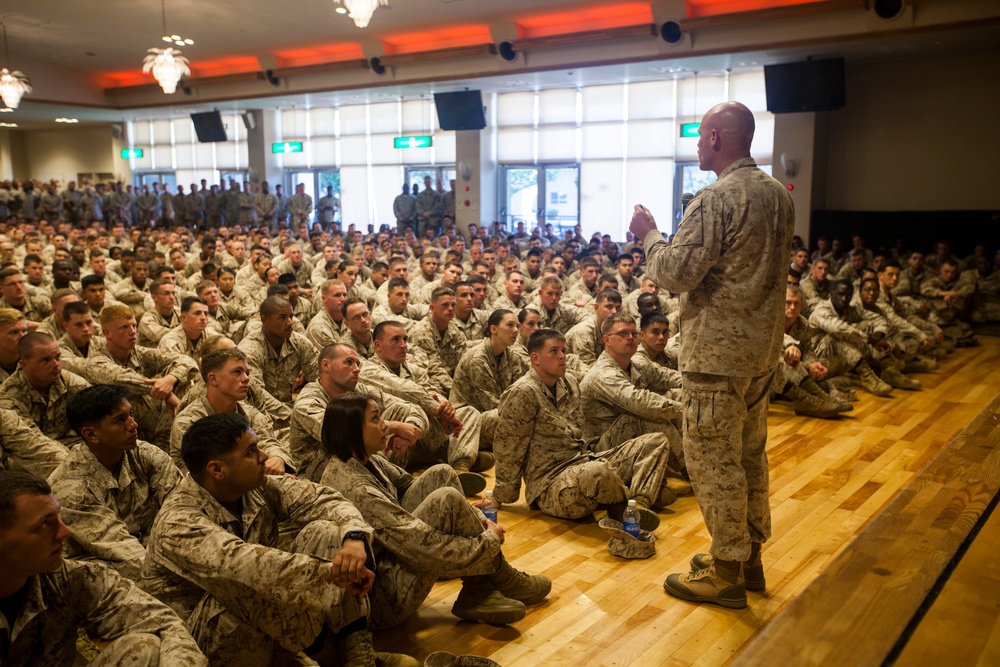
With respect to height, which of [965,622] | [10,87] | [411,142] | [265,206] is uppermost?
[10,87]

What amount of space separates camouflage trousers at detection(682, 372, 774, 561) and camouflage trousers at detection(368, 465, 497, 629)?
0.84m

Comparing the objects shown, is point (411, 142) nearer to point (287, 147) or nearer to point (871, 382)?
point (287, 147)

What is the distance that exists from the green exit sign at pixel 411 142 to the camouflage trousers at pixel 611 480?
14433mm

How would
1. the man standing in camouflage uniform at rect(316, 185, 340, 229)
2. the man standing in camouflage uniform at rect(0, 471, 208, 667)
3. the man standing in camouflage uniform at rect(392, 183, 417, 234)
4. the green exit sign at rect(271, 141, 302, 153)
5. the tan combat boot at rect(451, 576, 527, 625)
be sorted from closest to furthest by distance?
the man standing in camouflage uniform at rect(0, 471, 208, 667), the tan combat boot at rect(451, 576, 527, 625), the man standing in camouflage uniform at rect(392, 183, 417, 234), the man standing in camouflage uniform at rect(316, 185, 340, 229), the green exit sign at rect(271, 141, 302, 153)

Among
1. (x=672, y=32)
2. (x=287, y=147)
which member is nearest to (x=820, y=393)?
(x=672, y=32)

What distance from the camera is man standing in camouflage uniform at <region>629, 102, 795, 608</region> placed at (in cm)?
276

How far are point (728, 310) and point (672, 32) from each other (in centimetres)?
920

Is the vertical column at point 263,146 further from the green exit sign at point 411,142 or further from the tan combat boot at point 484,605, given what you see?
the tan combat boot at point 484,605

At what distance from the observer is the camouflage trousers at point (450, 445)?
4.87 m

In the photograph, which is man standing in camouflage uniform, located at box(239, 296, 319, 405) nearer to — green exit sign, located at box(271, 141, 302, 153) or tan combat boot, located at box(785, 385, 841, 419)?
tan combat boot, located at box(785, 385, 841, 419)

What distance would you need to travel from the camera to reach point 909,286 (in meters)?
9.45

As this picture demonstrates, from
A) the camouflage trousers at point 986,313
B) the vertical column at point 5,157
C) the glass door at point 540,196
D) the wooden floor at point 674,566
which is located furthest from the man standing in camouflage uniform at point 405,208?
the vertical column at point 5,157

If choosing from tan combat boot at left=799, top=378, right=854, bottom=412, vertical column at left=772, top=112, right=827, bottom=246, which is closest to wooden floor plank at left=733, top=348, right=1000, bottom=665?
tan combat boot at left=799, top=378, right=854, bottom=412

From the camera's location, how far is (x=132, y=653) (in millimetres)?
1938
